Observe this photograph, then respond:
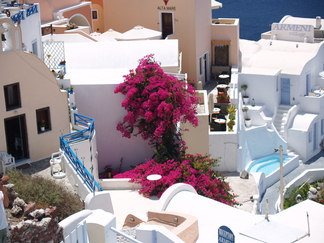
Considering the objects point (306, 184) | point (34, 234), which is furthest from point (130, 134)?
point (34, 234)

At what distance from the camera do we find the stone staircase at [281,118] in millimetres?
44406

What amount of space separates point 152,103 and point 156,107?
0.76 ft

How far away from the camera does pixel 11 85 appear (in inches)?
912

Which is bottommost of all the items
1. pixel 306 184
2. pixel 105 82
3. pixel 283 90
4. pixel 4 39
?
pixel 306 184

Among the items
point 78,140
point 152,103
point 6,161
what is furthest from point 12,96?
point 152,103

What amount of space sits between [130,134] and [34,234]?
15352 mm

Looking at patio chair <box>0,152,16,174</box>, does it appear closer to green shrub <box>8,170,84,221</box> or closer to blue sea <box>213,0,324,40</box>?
green shrub <box>8,170,84,221</box>

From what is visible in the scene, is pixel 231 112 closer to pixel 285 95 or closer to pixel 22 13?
pixel 285 95

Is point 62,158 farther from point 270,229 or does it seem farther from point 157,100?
point 270,229

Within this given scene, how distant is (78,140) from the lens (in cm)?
2433

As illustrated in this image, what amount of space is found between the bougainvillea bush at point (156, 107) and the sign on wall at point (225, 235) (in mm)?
10755

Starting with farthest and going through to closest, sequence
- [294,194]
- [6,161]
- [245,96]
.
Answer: [245,96]
[294,194]
[6,161]

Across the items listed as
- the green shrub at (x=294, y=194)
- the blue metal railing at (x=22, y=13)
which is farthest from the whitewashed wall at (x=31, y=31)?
the green shrub at (x=294, y=194)

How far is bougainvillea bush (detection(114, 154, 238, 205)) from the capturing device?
24078mm
